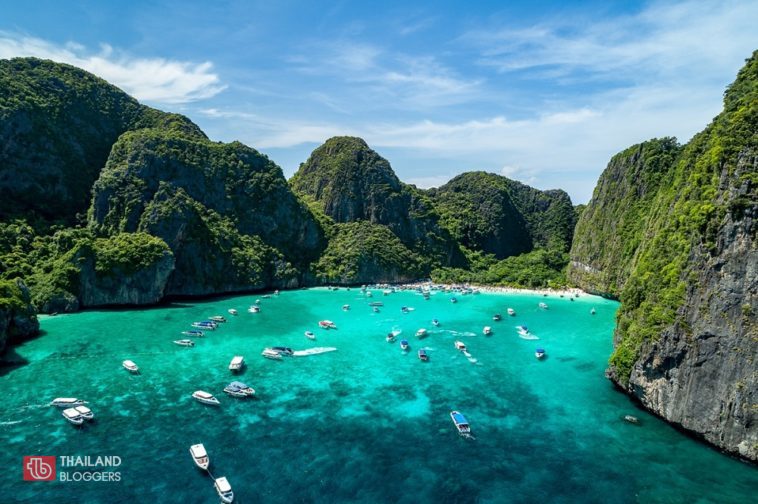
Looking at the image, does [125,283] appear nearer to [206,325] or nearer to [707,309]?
[206,325]

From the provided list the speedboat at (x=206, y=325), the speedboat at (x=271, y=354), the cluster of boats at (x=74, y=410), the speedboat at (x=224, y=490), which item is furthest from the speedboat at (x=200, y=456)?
the speedboat at (x=206, y=325)

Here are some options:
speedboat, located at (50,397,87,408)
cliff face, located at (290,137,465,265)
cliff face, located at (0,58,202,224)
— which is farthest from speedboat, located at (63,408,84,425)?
cliff face, located at (290,137,465,265)

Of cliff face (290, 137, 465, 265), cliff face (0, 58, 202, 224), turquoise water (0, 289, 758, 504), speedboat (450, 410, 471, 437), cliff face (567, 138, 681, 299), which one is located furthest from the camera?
cliff face (290, 137, 465, 265)

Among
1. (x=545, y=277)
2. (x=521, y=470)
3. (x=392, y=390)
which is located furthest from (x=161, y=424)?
(x=545, y=277)

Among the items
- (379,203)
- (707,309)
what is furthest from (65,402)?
(379,203)

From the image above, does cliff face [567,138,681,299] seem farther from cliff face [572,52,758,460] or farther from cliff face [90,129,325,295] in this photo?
cliff face [90,129,325,295]

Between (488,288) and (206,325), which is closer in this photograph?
(206,325)
